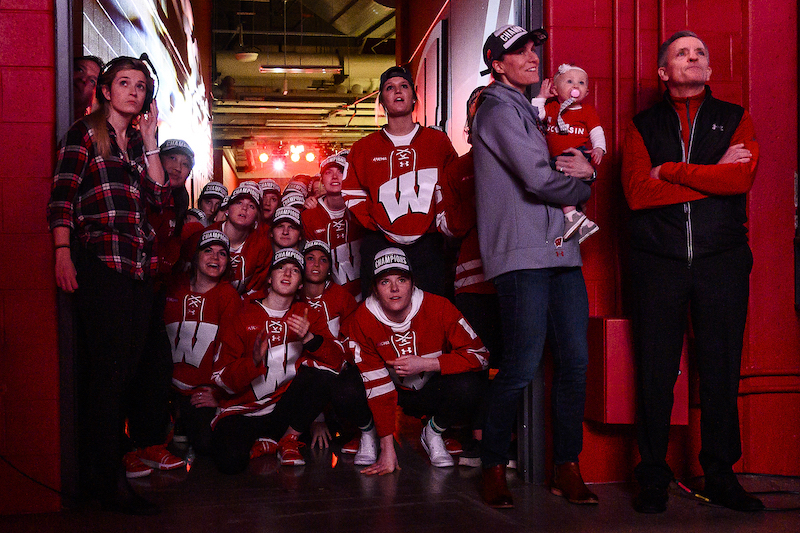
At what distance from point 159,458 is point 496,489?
159 centimetres

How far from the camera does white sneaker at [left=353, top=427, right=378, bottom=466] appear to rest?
306 centimetres

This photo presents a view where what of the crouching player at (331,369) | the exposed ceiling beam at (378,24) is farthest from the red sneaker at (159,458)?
the exposed ceiling beam at (378,24)

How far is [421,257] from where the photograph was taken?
3.21 metres

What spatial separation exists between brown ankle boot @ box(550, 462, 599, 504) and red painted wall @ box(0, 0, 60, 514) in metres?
1.89

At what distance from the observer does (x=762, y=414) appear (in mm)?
2795

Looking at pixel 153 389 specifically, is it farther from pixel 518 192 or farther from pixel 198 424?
pixel 518 192

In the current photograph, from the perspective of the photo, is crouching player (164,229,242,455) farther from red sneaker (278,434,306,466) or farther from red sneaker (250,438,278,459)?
red sneaker (278,434,306,466)

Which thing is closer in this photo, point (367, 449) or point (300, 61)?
point (367, 449)

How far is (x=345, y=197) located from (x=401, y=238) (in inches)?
13.8

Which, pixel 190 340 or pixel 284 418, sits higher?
pixel 190 340

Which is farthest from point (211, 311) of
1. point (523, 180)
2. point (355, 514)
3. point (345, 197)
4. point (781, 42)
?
point (781, 42)

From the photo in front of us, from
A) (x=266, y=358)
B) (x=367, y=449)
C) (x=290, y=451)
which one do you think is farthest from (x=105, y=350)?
(x=367, y=449)

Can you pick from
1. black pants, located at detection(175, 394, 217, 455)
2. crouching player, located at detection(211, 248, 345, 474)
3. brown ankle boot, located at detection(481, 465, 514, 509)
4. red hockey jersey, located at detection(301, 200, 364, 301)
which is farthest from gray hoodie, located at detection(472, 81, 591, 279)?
black pants, located at detection(175, 394, 217, 455)

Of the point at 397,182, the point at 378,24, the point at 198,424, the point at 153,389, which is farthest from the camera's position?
the point at 378,24
